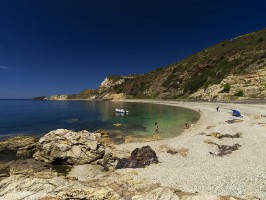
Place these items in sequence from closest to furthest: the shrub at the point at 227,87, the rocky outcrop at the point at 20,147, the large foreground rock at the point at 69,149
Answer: the large foreground rock at the point at 69,149, the rocky outcrop at the point at 20,147, the shrub at the point at 227,87

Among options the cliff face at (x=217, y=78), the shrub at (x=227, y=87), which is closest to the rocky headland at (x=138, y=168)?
the cliff face at (x=217, y=78)

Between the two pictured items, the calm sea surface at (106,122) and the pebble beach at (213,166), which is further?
the calm sea surface at (106,122)

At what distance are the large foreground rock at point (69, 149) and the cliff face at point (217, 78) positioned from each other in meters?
66.9

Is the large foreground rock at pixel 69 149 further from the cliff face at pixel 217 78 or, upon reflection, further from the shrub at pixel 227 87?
the shrub at pixel 227 87

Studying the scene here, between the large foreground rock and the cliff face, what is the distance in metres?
66.9

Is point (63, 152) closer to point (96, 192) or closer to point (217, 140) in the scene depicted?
point (96, 192)

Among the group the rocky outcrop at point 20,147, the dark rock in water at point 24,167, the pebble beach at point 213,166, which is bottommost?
the dark rock in water at point 24,167

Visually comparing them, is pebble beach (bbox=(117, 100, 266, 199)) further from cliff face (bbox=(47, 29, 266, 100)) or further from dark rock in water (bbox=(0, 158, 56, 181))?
cliff face (bbox=(47, 29, 266, 100))

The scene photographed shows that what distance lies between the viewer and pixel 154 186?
13000mm

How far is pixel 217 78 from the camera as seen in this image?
10275 centimetres

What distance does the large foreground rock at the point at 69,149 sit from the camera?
808 inches

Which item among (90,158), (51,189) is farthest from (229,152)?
(51,189)

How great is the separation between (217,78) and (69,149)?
320 ft

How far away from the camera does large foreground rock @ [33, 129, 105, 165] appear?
2053 cm
